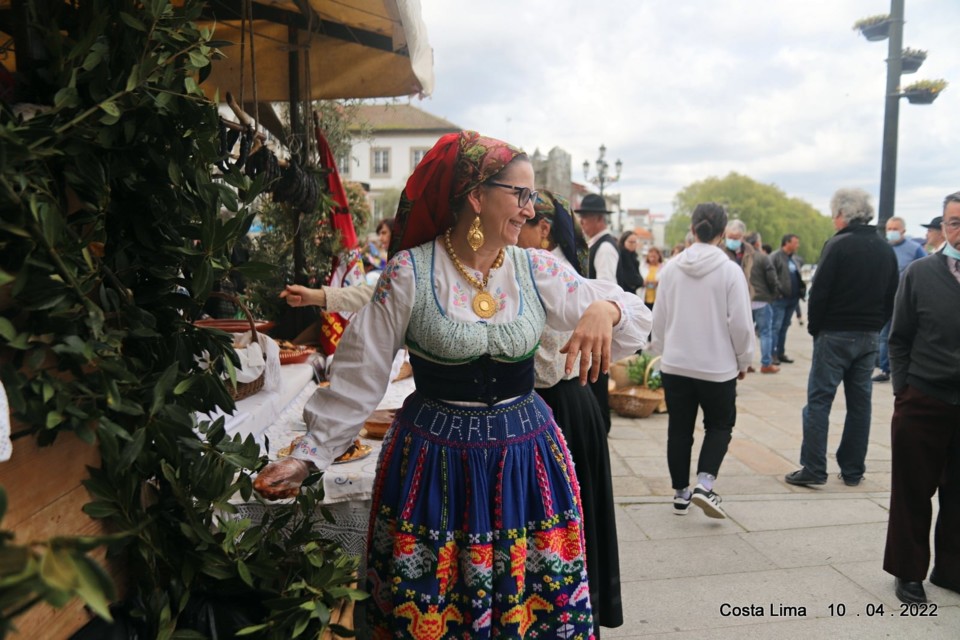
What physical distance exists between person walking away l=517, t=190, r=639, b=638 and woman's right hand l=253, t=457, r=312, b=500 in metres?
1.05

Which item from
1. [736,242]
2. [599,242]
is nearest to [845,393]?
[599,242]

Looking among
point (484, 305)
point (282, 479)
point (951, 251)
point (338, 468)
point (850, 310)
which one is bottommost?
point (338, 468)

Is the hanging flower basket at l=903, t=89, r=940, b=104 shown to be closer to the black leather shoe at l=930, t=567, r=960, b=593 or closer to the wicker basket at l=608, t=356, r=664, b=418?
the wicker basket at l=608, t=356, r=664, b=418

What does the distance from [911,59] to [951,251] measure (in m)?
7.55

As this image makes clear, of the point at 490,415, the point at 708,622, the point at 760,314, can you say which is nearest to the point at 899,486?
the point at 708,622

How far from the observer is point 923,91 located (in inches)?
340

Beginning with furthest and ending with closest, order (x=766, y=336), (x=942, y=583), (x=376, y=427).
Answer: (x=766, y=336), (x=942, y=583), (x=376, y=427)

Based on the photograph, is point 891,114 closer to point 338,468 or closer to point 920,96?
point 920,96

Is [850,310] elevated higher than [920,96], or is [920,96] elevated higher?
[920,96]

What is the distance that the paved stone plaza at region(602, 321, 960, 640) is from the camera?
10.5 feet

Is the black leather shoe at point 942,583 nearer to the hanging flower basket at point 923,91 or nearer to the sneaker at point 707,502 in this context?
the sneaker at point 707,502

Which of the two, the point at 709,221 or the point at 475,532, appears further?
the point at 709,221

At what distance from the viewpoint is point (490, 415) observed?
1.99 meters

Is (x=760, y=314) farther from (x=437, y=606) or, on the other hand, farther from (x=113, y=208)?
(x=113, y=208)
